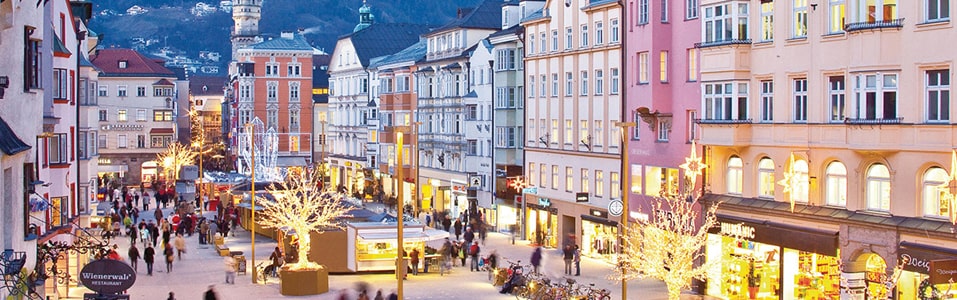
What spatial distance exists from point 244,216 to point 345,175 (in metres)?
42.5

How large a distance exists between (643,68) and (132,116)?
7829 cm

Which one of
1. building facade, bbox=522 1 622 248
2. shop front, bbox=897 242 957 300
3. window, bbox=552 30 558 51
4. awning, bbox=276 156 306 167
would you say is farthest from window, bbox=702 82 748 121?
awning, bbox=276 156 306 167

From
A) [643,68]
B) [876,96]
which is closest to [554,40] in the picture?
[643,68]

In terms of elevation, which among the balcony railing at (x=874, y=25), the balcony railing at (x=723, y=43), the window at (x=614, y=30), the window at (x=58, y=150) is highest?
the window at (x=614, y=30)

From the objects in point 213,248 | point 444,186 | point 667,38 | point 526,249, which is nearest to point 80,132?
point 213,248

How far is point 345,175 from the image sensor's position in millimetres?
110188

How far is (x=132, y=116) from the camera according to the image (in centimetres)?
11994

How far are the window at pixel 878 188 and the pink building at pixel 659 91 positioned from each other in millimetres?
10858

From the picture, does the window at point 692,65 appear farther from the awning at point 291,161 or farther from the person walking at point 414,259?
the awning at point 291,161

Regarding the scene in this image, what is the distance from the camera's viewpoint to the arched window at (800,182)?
39.0 metres

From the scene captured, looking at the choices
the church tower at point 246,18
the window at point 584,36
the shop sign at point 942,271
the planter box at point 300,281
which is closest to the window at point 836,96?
the shop sign at point 942,271

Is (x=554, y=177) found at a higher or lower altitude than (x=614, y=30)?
lower

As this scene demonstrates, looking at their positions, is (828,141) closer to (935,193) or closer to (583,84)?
(935,193)

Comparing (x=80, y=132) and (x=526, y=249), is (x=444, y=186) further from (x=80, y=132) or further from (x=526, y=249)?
(x=80, y=132)
